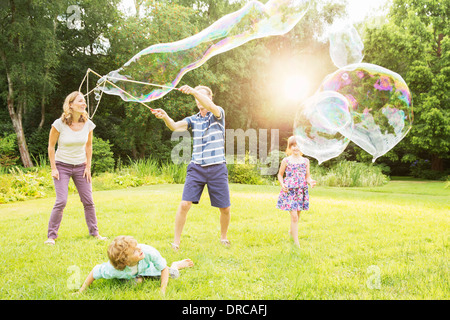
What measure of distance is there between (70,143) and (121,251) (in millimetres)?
2038

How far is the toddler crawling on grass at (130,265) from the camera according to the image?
2.49 metres

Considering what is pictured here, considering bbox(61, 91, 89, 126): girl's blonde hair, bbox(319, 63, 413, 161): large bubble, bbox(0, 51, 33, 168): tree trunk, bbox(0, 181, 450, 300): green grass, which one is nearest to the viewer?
bbox(0, 181, 450, 300): green grass

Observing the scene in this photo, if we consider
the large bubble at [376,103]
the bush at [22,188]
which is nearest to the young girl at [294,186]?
the large bubble at [376,103]

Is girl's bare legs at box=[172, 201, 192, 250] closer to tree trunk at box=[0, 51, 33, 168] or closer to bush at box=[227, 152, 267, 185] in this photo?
bush at box=[227, 152, 267, 185]

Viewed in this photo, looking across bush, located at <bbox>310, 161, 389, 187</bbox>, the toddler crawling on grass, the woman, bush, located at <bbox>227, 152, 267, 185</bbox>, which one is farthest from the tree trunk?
the toddler crawling on grass

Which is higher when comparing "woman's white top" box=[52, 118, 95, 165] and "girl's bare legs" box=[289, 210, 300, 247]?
"woman's white top" box=[52, 118, 95, 165]

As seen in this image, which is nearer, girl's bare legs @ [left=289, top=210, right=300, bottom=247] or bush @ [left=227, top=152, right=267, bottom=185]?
girl's bare legs @ [left=289, top=210, right=300, bottom=247]

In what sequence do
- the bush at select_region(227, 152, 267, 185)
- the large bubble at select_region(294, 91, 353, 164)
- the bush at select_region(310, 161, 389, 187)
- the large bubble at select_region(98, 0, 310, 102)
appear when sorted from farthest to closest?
the bush at select_region(227, 152, 267, 185)
the bush at select_region(310, 161, 389, 187)
the large bubble at select_region(294, 91, 353, 164)
the large bubble at select_region(98, 0, 310, 102)

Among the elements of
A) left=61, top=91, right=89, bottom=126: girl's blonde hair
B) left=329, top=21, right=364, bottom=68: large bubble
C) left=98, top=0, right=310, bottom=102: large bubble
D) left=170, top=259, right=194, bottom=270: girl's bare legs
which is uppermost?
left=329, top=21, right=364, bottom=68: large bubble

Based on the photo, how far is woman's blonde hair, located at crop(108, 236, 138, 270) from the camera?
2479 millimetres

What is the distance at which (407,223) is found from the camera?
522 centimetres

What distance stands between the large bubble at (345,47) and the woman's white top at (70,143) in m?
4.85

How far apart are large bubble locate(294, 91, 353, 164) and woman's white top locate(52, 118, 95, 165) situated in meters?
3.59
